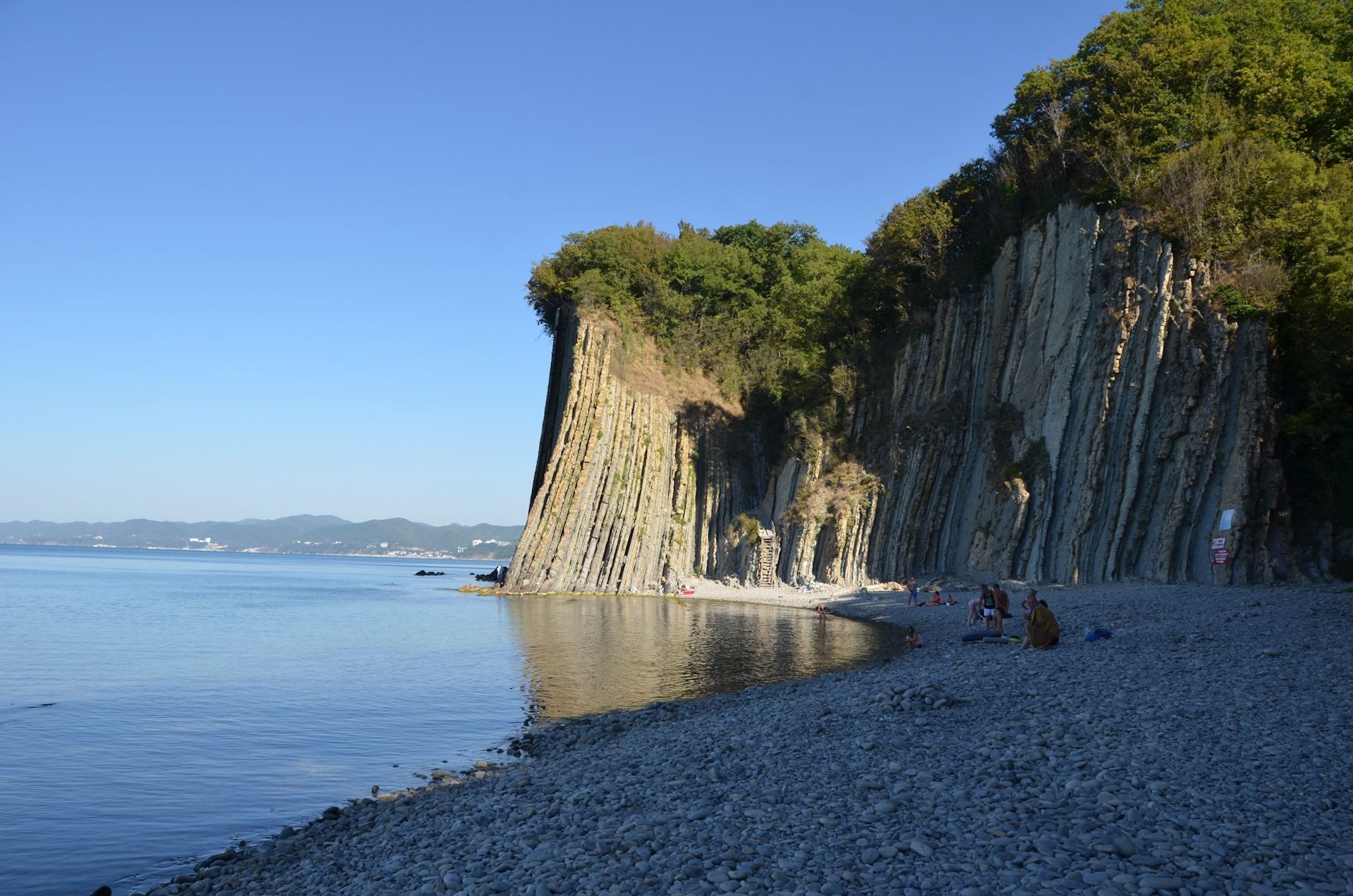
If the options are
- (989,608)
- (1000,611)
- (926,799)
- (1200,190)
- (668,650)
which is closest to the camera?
(926,799)

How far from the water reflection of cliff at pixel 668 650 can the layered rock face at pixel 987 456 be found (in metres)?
7.38

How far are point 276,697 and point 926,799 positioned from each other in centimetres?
1575

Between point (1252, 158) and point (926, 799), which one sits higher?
point (1252, 158)

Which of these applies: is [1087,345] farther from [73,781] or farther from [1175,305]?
[73,781]

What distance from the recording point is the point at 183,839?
9570 millimetres

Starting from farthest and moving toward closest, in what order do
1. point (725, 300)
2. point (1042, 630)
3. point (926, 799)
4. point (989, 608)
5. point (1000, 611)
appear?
point (725, 300)
point (989, 608)
point (1000, 611)
point (1042, 630)
point (926, 799)

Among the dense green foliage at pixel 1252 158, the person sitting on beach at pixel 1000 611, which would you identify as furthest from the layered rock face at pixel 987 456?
the person sitting on beach at pixel 1000 611

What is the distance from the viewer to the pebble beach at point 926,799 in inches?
227

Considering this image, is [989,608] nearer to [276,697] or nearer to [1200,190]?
[1200,190]

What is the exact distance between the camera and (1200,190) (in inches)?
1013

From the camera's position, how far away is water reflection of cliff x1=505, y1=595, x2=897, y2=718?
703 inches

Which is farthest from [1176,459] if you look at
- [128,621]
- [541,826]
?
[128,621]

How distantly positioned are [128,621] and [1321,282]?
4583 cm

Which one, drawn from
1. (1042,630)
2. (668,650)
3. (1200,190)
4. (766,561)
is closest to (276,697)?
(668,650)
